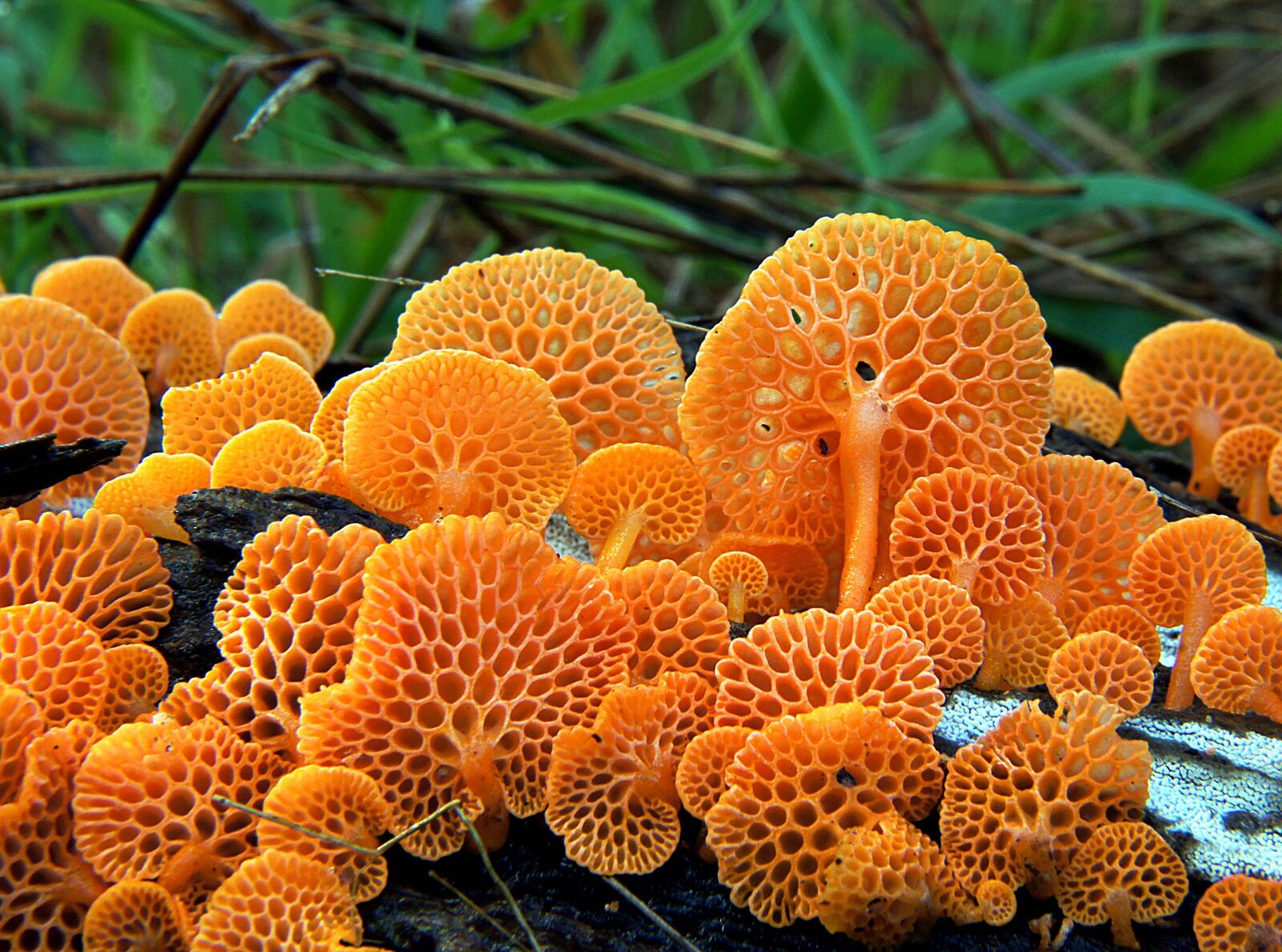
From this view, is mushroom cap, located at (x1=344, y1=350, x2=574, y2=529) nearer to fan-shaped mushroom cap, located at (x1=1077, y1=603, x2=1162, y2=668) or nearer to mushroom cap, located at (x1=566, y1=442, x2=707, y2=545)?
mushroom cap, located at (x1=566, y1=442, x2=707, y2=545)

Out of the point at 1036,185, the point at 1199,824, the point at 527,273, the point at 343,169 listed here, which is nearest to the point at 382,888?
the point at 527,273

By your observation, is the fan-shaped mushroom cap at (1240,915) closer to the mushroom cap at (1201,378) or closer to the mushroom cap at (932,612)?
the mushroom cap at (932,612)

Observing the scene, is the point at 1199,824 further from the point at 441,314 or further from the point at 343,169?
the point at 343,169

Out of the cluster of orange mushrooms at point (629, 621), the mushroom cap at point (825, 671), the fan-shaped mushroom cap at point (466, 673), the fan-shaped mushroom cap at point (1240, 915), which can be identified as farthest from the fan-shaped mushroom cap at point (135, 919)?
the fan-shaped mushroom cap at point (1240, 915)

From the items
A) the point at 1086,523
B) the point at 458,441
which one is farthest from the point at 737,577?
the point at 1086,523

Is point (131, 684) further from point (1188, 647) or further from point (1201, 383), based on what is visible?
point (1201, 383)

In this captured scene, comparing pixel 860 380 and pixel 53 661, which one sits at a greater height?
pixel 860 380
